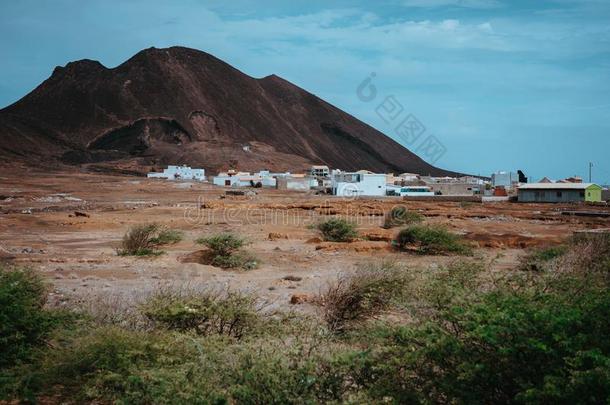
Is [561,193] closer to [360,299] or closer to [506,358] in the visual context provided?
[360,299]

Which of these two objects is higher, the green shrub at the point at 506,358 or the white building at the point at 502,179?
the white building at the point at 502,179

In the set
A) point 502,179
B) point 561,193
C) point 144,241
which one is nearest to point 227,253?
point 144,241

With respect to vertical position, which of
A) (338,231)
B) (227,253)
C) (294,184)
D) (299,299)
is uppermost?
(294,184)

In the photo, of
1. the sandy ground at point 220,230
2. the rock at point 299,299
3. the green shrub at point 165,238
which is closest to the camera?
the rock at point 299,299

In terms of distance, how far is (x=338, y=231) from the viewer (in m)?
20.2

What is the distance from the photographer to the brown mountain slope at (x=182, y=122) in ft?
334

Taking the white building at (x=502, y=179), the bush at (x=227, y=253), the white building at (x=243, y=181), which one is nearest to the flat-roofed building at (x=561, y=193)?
the white building at (x=502, y=179)

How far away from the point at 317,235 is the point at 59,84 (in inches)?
5038

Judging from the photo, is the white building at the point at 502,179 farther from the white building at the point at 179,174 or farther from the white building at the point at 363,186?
the white building at the point at 179,174

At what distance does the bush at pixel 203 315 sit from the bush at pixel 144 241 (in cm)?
917

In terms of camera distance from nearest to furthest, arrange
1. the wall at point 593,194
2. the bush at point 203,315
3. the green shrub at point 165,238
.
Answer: the bush at point 203,315, the green shrub at point 165,238, the wall at point 593,194

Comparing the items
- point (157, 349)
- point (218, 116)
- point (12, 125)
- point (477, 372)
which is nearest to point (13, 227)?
point (157, 349)

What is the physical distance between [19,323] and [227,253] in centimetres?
889

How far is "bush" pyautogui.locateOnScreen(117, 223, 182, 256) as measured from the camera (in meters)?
16.0
